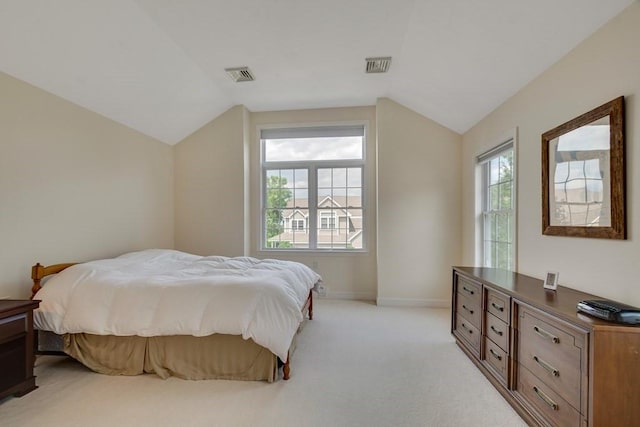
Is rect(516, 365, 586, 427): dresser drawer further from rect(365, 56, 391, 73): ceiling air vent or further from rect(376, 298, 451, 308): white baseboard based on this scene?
rect(365, 56, 391, 73): ceiling air vent

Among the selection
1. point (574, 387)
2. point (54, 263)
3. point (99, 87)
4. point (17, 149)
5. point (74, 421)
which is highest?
point (99, 87)

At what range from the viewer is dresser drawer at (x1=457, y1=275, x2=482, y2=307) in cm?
257

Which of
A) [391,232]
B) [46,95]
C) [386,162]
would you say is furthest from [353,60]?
[46,95]

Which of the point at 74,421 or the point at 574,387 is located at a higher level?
the point at 574,387

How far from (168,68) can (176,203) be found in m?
2.17

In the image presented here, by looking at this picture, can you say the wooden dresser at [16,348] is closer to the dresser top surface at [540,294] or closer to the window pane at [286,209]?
the window pane at [286,209]

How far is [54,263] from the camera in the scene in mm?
2900

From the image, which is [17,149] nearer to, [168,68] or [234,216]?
[168,68]

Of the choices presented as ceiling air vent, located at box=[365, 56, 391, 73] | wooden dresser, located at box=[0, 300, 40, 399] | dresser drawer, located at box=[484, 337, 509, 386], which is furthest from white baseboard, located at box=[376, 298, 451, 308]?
wooden dresser, located at box=[0, 300, 40, 399]

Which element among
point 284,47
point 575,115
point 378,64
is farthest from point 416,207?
point 284,47

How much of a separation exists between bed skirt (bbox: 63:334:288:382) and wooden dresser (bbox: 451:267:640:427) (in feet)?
5.41

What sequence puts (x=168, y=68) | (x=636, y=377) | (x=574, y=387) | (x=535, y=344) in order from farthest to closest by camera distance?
(x=168, y=68), (x=535, y=344), (x=574, y=387), (x=636, y=377)

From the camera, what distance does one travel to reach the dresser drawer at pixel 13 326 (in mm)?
2006

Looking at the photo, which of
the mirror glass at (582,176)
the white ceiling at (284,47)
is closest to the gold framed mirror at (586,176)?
the mirror glass at (582,176)
